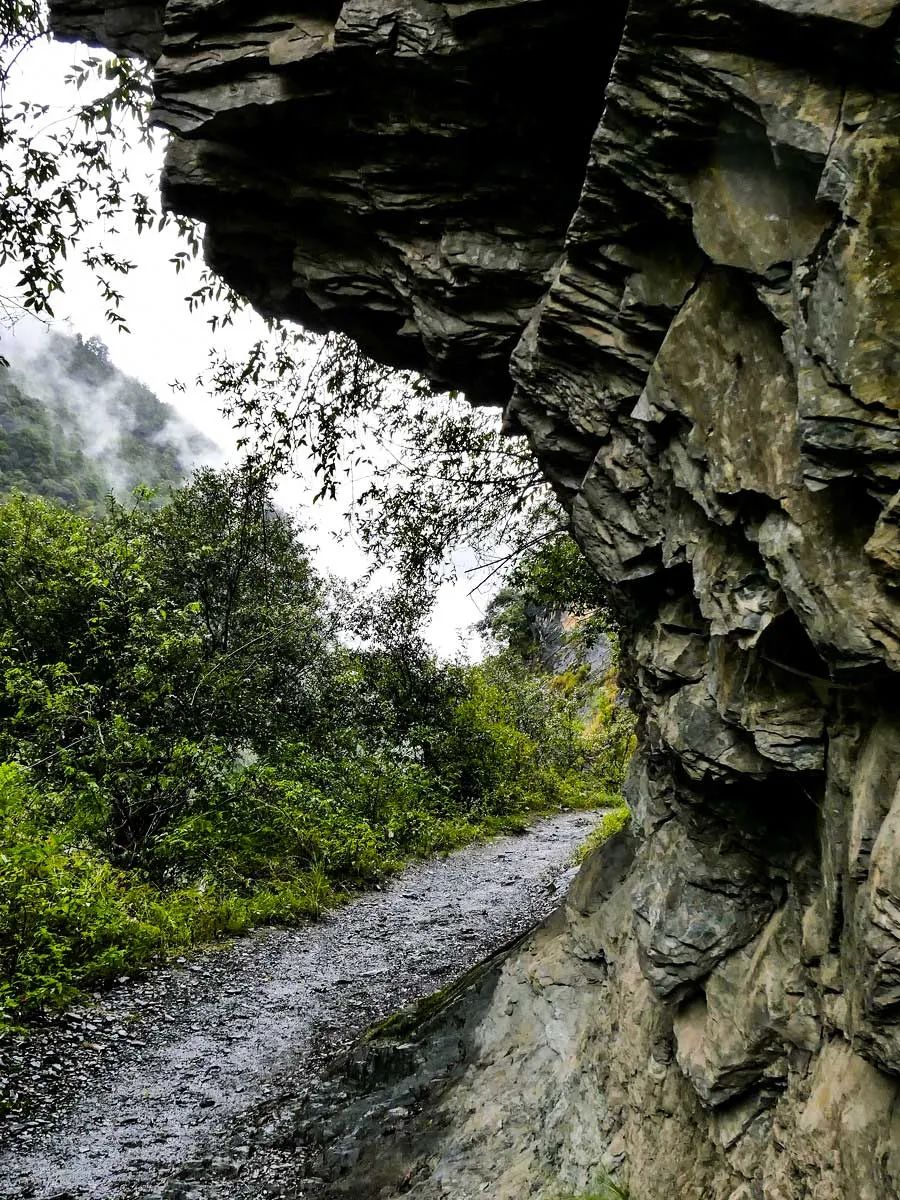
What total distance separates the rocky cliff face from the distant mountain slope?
229ft

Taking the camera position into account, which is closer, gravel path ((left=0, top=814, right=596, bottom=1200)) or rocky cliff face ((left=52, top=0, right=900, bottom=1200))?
rocky cliff face ((left=52, top=0, right=900, bottom=1200))

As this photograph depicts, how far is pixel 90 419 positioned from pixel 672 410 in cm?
11863

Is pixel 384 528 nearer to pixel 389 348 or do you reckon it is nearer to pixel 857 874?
pixel 389 348

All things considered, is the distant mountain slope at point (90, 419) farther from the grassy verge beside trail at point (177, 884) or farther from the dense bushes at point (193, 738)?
the grassy verge beside trail at point (177, 884)

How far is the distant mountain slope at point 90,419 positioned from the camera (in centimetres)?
7856

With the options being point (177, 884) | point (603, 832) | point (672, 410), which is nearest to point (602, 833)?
point (603, 832)

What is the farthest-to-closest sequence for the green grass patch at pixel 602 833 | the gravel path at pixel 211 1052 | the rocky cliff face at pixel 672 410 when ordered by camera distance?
the green grass patch at pixel 602 833 → the gravel path at pixel 211 1052 → the rocky cliff face at pixel 672 410

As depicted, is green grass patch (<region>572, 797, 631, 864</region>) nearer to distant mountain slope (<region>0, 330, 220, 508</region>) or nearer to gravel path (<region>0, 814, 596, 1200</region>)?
gravel path (<region>0, 814, 596, 1200</region>)

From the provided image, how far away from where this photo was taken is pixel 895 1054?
3250 millimetres

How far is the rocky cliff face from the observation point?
345 centimetres

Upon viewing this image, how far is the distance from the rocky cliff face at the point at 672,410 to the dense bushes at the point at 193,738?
17.4ft

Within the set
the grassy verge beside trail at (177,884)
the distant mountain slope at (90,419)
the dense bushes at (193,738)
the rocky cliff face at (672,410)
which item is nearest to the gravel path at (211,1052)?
the grassy verge beside trail at (177,884)

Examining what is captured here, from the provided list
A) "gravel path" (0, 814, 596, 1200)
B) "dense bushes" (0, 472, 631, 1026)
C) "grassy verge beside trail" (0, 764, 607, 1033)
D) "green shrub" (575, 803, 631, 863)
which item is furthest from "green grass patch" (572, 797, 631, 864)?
"gravel path" (0, 814, 596, 1200)

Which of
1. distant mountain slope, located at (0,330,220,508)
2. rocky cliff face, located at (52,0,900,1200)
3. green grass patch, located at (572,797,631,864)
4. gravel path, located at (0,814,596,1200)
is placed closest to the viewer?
rocky cliff face, located at (52,0,900,1200)
